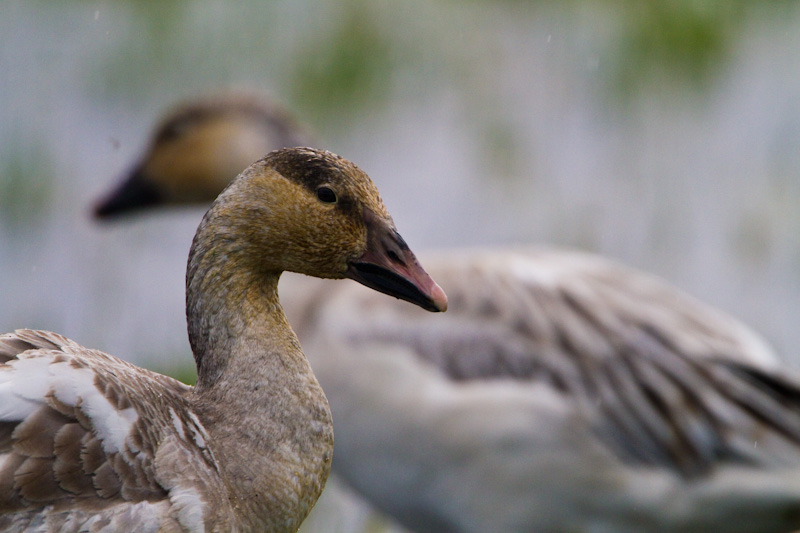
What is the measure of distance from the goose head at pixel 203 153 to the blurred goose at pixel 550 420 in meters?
1.17

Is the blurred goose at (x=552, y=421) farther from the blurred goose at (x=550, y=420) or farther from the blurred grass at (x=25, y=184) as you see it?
the blurred grass at (x=25, y=184)

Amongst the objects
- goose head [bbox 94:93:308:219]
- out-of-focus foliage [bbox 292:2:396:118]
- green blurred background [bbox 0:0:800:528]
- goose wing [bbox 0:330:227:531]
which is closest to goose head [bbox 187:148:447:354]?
goose wing [bbox 0:330:227:531]

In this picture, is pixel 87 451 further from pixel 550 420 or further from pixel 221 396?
pixel 550 420

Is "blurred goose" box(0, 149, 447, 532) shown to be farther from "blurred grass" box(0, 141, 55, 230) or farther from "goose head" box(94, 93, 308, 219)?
"blurred grass" box(0, 141, 55, 230)

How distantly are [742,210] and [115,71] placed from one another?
12.3 ft

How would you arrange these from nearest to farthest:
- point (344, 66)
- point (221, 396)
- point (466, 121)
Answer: point (221, 396)
point (344, 66)
point (466, 121)

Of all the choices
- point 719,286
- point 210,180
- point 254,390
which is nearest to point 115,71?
point 210,180

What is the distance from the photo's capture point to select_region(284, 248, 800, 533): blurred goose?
3.62 m

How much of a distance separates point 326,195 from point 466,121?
4.63 meters

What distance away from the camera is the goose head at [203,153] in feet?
15.4

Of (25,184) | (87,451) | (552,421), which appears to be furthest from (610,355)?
(25,184)

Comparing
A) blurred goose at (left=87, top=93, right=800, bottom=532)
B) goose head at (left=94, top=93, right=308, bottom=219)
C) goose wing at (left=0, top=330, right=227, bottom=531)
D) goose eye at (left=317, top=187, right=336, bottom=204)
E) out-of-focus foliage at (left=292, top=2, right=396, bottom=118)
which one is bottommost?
blurred goose at (left=87, top=93, right=800, bottom=532)

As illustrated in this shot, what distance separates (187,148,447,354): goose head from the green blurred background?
3.61 metres

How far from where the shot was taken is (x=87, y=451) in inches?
64.6
